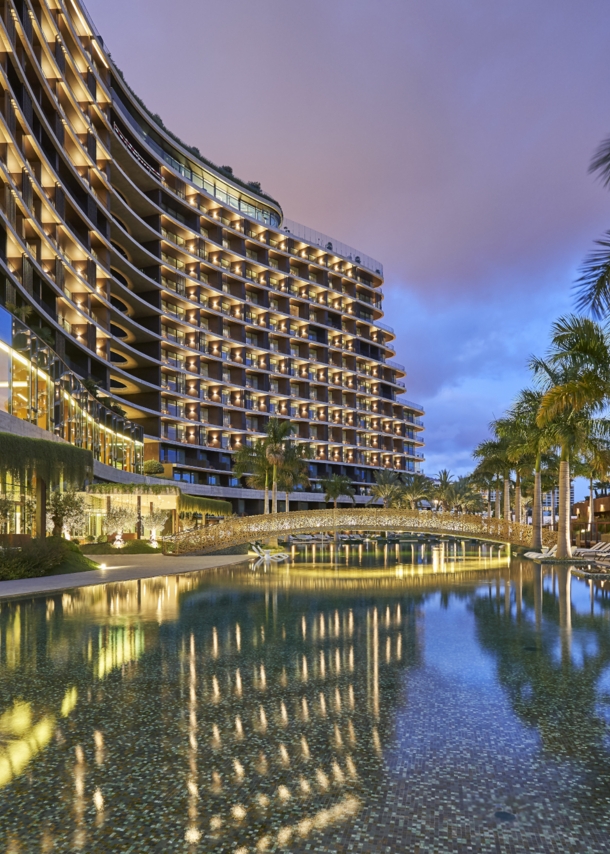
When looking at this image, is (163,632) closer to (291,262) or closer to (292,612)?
(292,612)

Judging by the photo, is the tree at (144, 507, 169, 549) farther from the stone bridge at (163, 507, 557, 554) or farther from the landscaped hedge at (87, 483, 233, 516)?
the stone bridge at (163, 507, 557, 554)

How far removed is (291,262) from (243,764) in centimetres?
10195

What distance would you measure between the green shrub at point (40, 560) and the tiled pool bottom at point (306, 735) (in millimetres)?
11738

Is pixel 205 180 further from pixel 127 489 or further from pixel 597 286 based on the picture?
pixel 597 286

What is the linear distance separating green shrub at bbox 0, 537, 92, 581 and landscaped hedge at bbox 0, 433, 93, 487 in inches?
111

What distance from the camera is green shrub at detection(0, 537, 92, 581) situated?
25.5 meters

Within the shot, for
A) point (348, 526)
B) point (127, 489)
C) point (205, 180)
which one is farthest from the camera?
point (205, 180)

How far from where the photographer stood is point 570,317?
64.2ft

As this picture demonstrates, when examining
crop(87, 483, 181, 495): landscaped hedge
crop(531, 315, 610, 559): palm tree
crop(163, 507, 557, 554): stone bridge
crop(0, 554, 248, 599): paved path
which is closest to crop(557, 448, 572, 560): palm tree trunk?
crop(531, 315, 610, 559): palm tree

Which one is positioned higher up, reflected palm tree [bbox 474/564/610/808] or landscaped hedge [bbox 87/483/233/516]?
landscaped hedge [bbox 87/483/233/516]

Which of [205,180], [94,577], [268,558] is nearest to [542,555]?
[268,558]

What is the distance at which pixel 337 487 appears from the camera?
3738 inches

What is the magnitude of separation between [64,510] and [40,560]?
426 inches

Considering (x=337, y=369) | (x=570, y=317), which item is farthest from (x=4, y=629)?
(x=337, y=369)
